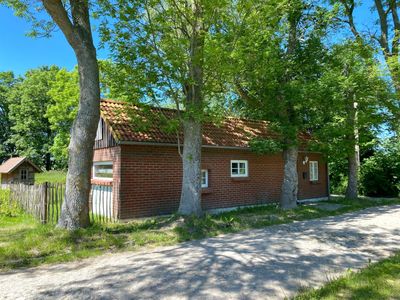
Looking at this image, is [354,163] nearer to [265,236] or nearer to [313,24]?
[313,24]

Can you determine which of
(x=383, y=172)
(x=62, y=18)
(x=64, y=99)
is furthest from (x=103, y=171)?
(x=64, y=99)

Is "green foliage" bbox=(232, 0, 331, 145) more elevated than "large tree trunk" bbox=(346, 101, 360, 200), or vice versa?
"green foliage" bbox=(232, 0, 331, 145)

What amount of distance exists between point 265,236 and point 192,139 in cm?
390

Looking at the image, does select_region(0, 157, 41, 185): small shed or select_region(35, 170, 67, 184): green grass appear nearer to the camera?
select_region(0, 157, 41, 185): small shed

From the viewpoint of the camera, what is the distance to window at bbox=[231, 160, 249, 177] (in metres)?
14.2

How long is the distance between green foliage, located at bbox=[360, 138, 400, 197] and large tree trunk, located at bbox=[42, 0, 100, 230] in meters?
19.6

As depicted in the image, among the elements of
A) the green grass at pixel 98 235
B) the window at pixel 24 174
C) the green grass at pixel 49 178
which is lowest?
the green grass at pixel 98 235

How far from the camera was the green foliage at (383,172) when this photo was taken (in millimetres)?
20438

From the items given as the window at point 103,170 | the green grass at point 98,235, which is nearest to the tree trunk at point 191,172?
the green grass at point 98,235

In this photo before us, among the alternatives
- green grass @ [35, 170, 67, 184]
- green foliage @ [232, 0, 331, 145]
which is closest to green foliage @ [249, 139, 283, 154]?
green foliage @ [232, 0, 331, 145]

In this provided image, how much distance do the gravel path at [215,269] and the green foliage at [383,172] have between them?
45.9 feet

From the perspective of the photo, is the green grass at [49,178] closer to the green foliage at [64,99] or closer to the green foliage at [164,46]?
the green foliage at [64,99]

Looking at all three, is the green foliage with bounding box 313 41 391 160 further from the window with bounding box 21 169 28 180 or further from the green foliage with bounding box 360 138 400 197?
the window with bounding box 21 169 28 180

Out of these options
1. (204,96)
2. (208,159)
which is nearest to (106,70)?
(204,96)
